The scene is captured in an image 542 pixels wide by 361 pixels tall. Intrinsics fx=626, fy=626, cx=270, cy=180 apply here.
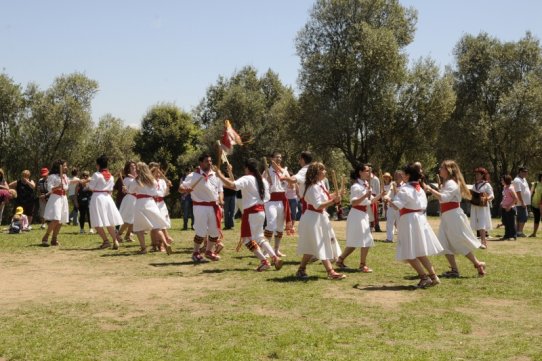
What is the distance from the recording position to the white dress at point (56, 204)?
54.5 ft

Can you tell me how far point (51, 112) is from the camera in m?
45.6

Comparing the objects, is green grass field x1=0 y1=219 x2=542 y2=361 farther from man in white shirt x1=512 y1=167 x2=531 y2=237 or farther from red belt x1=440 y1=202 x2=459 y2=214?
man in white shirt x1=512 y1=167 x2=531 y2=237

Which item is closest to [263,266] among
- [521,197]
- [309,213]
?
[309,213]

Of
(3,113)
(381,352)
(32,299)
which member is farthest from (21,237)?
(3,113)

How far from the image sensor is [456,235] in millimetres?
11328

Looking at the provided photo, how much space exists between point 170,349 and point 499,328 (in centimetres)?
395

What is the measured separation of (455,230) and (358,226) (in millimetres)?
1758

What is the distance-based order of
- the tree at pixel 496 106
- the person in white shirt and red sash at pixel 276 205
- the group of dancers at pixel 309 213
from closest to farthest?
the group of dancers at pixel 309 213, the person in white shirt and red sash at pixel 276 205, the tree at pixel 496 106

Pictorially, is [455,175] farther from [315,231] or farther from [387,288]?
[315,231]

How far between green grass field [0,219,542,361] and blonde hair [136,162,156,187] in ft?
5.97

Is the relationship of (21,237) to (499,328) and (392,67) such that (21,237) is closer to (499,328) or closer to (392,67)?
(499,328)

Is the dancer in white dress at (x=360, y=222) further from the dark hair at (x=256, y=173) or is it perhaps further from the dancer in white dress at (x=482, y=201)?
the dancer in white dress at (x=482, y=201)

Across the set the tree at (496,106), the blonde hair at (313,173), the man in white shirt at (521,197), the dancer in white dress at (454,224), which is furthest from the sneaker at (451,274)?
the tree at (496,106)

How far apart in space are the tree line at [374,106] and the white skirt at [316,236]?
30484 millimetres
